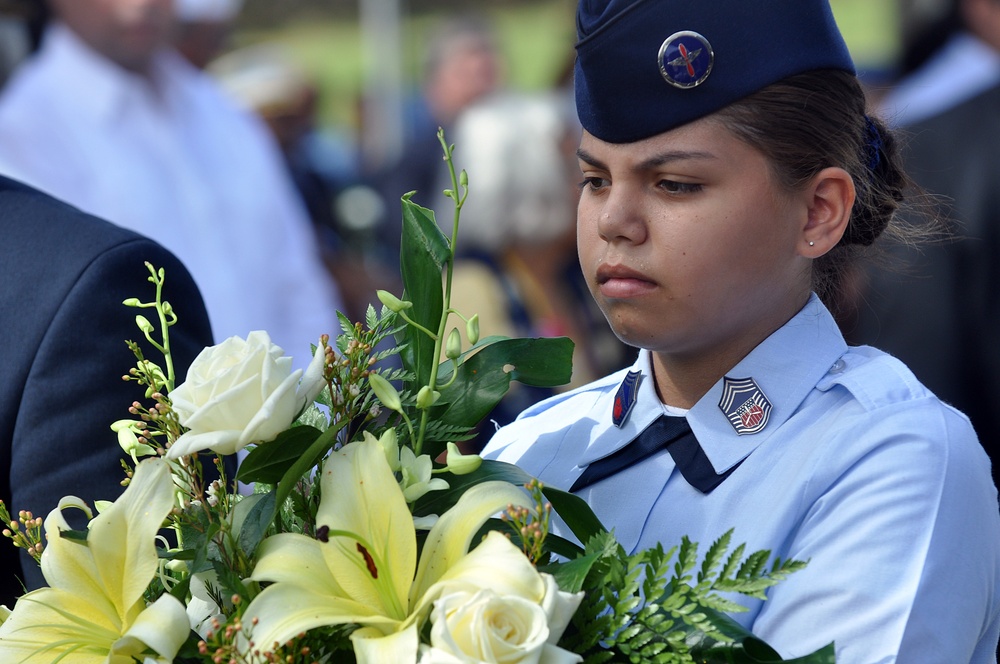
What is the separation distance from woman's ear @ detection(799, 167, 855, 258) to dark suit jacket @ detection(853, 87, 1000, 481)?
2.01 meters

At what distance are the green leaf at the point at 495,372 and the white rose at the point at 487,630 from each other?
11.3 inches

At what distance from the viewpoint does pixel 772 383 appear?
1285 millimetres

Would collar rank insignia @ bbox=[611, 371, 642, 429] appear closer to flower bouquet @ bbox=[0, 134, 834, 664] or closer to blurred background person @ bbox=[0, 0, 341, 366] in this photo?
flower bouquet @ bbox=[0, 134, 834, 664]

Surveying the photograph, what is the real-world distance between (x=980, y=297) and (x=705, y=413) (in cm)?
221

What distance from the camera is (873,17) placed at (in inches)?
215

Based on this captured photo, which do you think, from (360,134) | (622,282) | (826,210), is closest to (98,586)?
(622,282)

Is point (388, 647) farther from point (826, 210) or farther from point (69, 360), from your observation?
point (69, 360)

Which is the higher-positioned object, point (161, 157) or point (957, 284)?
point (161, 157)

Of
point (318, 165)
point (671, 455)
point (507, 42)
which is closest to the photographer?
point (671, 455)

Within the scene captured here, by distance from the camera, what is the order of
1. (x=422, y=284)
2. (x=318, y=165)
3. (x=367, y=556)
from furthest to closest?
(x=318, y=165) < (x=422, y=284) < (x=367, y=556)

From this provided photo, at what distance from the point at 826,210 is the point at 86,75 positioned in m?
3.13

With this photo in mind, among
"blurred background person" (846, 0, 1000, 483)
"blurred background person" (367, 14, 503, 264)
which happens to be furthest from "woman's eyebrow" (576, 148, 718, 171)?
"blurred background person" (367, 14, 503, 264)

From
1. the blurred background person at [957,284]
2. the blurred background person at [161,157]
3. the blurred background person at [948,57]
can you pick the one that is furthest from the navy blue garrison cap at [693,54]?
the blurred background person at [948,57]

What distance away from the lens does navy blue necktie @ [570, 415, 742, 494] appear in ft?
4.18
